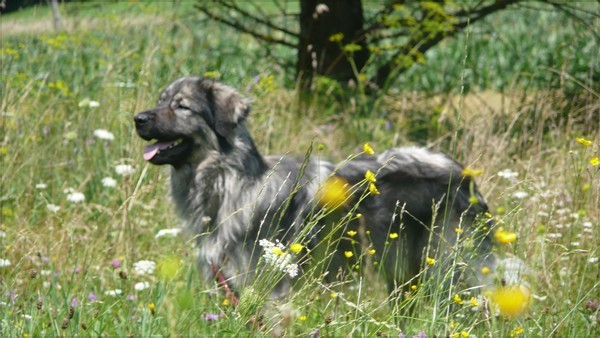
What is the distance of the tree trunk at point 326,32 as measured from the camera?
7500mm

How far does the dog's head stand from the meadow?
0.21 m

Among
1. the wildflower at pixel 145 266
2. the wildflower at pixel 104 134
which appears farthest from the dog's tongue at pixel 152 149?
the wildflower at pixel 104 134

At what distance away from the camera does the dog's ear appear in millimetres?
4383

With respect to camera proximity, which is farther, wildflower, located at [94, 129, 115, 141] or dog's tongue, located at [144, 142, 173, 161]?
wildflower, located at [94, 129, 115, 141]

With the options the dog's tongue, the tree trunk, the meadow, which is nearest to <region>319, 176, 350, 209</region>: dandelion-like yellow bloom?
the meadow

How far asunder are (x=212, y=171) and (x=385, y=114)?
127 inches

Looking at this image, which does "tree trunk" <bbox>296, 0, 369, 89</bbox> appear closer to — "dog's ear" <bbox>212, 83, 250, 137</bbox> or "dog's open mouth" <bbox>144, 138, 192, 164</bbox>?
"dog's ear" <bbox>212, 83, 250, 137</bbox>

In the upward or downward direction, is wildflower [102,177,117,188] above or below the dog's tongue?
below

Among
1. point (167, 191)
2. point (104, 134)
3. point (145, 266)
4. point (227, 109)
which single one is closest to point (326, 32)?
point (104, 134)

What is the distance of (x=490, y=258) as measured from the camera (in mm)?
4551

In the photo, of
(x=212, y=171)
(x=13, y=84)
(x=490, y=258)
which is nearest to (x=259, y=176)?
(x=212, y=171)

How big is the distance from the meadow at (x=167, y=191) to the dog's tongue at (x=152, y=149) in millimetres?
95

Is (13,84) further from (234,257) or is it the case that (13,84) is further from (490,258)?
(490,258)

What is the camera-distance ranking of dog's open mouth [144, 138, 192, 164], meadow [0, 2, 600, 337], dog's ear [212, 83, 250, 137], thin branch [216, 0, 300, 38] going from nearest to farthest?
meadow [0, 2, 600, 337]
dog's open mouth [144, 138, 192, 164]
dog's ear [212, 83, 250, 137]
thin branch [216, 0, 300, 38]
